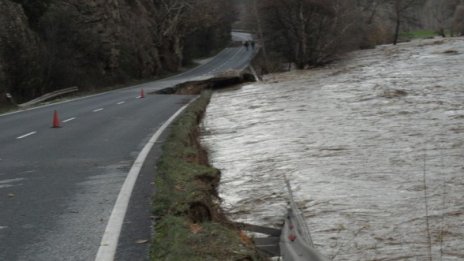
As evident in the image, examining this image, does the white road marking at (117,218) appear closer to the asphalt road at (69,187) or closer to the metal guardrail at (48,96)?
the asphalt road at (69,187)

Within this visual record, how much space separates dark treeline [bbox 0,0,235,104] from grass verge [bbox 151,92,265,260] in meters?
22.2

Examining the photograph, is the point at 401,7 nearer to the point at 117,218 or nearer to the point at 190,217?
the point at 190,217

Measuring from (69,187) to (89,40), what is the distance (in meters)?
38.3

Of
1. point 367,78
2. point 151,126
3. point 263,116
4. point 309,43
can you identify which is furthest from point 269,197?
point 309,43

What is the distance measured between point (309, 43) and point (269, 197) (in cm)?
4026

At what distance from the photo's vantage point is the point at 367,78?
28969mm

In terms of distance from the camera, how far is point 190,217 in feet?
23.5

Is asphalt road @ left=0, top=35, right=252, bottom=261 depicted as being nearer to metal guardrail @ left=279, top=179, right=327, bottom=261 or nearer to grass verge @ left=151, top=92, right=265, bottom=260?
grass verge @ left=151, top=92, right=265, bottom=260

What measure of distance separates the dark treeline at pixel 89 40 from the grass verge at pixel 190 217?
22.2 m

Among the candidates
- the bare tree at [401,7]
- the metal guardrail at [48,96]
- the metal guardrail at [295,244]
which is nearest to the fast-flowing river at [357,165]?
the metal guardrail at [295,244]

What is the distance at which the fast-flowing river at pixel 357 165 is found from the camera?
7.14 m

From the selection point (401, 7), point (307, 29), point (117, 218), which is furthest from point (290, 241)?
point (401, 7)

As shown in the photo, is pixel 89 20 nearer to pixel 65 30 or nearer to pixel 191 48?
pixel 65 30

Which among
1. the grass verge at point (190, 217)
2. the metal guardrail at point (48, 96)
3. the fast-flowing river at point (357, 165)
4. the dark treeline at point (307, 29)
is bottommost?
the fast-flowing river at point (357, 165)
